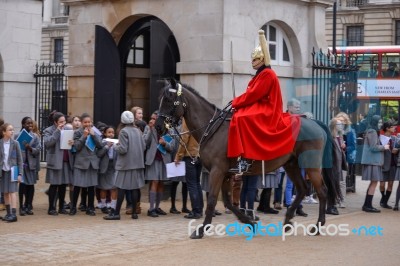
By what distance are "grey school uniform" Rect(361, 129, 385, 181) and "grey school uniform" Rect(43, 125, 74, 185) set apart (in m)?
5.79

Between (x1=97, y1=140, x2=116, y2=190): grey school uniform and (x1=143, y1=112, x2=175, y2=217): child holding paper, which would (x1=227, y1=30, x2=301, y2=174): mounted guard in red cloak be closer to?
(x1=143, y1=112, x2=175, y2=217): child holding paper

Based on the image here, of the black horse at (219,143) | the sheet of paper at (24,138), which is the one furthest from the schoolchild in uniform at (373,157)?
the sheet of paper at (24,138)

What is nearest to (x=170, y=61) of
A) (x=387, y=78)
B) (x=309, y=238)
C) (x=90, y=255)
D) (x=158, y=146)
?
(x=158, y=146)

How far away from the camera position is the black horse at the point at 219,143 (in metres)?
11.0

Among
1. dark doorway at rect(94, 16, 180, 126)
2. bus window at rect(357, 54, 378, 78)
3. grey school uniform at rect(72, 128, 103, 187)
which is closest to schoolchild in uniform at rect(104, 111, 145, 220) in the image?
grey school uniform at rect(72, 128, 103, 187)

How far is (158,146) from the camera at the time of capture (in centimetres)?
1350

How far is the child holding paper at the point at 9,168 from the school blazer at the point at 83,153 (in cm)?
111

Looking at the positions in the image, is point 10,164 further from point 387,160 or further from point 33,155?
point 387,160

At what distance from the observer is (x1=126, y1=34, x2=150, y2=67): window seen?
56.5 ft

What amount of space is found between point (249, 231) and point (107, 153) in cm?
341

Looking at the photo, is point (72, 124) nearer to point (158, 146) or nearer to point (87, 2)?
point (158, 146)

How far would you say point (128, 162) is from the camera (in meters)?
12.7

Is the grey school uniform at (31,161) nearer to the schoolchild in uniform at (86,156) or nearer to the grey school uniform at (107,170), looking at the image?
the schoolchild in uniform at (86,156)

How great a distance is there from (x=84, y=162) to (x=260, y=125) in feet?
12.8
